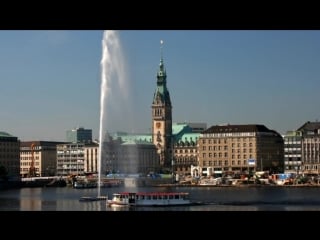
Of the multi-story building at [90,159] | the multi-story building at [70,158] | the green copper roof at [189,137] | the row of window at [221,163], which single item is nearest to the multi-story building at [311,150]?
the row of window at [221,163]

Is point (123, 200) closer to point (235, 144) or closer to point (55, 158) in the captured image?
point (235, 144)

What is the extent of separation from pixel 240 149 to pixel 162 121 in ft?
69.4

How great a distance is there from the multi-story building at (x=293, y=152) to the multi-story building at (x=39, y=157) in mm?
38787

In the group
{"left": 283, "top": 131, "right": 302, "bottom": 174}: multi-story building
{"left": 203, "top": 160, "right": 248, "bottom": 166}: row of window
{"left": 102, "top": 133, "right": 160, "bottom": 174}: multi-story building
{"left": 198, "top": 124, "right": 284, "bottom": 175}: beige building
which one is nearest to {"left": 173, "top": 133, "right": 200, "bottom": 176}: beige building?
{"left": 102, "top": 133, "right": 160, "bottom": 174}: multi-story building

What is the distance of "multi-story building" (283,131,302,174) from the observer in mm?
85312

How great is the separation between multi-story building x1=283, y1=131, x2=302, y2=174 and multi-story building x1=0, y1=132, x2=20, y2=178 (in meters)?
34.1

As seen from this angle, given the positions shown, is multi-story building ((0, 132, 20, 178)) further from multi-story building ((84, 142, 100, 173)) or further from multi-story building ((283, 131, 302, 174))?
multi-story building ((283, 131, 302, 174))

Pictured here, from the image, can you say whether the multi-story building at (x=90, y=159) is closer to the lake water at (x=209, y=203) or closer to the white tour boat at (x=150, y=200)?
the lake water at (x=209, y=203)

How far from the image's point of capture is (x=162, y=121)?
4232 inches

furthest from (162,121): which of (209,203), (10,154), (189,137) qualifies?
(209,203)

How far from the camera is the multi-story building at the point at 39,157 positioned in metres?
110

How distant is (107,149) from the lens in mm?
78688

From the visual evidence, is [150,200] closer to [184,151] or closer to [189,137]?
[184,151]
